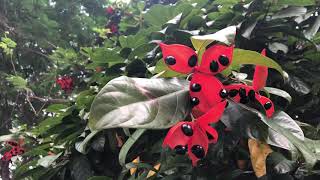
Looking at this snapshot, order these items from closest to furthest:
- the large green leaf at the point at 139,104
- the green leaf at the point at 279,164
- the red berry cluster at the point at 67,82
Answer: the large green leaf at the point at 139,104 < the green leaf at the point at 279,164 < the red berry cluster at the point at 67,82

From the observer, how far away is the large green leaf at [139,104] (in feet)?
2.03

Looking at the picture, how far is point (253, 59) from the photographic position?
2.62 ft

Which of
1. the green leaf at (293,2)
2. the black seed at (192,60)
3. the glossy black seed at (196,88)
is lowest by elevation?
the green leaf at (293,2)

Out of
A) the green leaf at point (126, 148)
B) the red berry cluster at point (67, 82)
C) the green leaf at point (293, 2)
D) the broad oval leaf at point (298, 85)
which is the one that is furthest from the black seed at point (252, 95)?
the red berry cluster at point (67, 82)

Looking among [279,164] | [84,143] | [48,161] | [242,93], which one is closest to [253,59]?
[242,93]

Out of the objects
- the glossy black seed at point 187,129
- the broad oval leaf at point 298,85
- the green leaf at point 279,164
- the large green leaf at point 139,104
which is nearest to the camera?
the large green leaf at point 139,104

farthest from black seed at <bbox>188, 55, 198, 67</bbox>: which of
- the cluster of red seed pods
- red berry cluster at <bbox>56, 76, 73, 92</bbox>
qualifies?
red berry cluster at <bbox>56, 76, 73, 92</bbox>

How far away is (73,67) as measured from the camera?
3.31 m

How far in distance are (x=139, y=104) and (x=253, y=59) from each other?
27 cm

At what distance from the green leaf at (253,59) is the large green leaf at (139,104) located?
0.13m

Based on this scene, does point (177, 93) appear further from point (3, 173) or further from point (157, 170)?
point (3, 173)

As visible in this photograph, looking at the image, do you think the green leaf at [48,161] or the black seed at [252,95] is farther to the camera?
the green leaf at [48,161]

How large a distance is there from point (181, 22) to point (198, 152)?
0.90 meters

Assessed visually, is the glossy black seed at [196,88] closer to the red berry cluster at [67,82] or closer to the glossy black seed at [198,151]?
the glossy black seed at [198,151]
